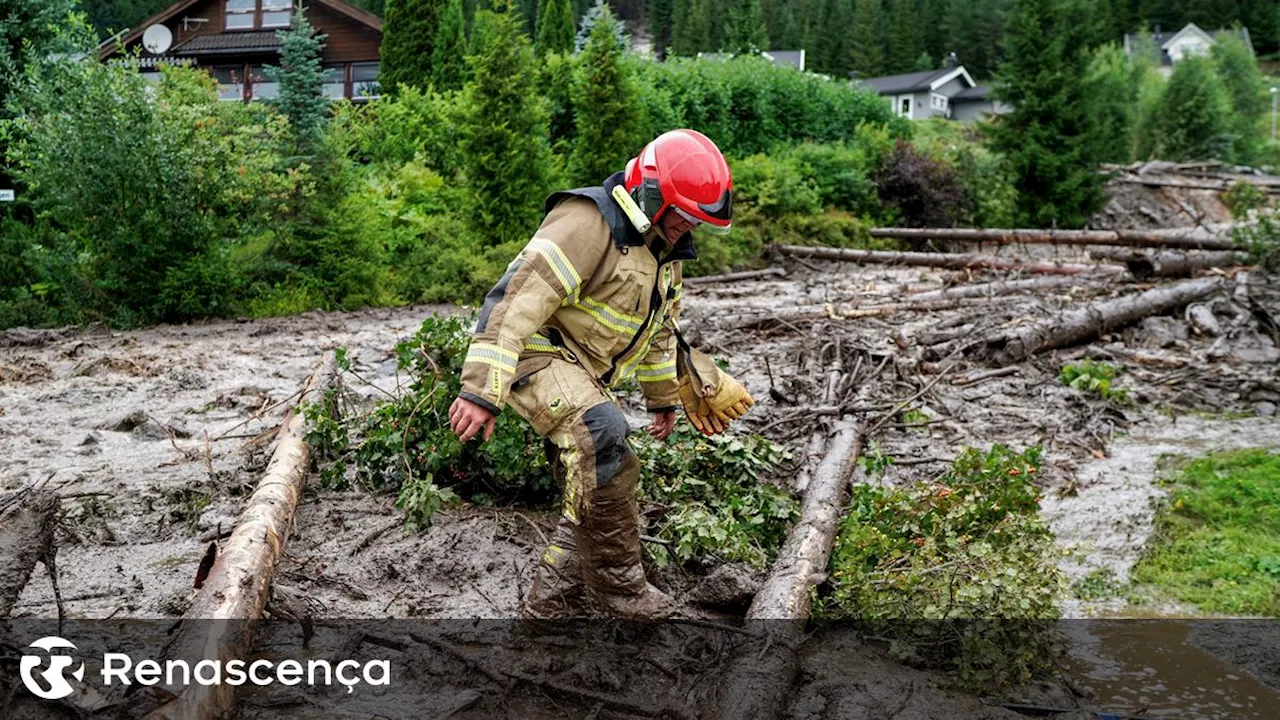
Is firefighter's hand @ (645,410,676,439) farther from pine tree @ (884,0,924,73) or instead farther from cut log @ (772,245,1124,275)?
pine tree @ (884,0,924,73)

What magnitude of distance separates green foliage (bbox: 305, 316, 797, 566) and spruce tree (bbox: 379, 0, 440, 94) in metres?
22.7

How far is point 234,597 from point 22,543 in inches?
27.6

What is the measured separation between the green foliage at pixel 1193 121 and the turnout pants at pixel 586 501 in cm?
4306

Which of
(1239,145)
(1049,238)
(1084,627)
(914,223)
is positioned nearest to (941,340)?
(1084,627)

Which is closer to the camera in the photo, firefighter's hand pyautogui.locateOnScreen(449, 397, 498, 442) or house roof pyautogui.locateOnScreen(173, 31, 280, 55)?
firefighter's hand pyautogui.locateOnScreen(449, 397, 498, 442)

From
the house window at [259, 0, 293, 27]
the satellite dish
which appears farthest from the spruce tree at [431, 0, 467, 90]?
the satellite dish

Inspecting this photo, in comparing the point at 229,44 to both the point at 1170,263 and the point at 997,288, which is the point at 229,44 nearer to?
the point at 997,288

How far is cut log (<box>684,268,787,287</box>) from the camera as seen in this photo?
1628cm

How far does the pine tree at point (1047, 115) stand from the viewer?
2370cm

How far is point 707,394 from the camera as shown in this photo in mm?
4656

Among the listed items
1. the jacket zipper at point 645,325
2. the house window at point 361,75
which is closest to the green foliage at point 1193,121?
the house window at point 361,75

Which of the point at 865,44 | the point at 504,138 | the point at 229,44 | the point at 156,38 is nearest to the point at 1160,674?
the point at 504,138

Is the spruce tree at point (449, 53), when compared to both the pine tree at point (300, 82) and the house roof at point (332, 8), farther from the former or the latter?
the pine tree at point (300, 82)

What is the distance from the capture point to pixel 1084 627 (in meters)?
4.57
